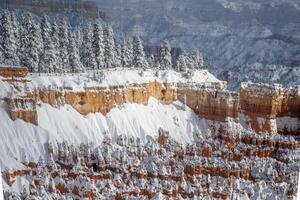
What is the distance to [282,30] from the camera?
15.2 ft

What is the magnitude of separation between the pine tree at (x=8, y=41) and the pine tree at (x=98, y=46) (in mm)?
901

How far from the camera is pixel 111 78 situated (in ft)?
17.7

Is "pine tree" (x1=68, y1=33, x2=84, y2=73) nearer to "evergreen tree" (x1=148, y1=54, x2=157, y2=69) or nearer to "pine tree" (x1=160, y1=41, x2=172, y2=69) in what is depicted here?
"evergreen tree" (x1=148, y1=54, x2=157, y2=69)

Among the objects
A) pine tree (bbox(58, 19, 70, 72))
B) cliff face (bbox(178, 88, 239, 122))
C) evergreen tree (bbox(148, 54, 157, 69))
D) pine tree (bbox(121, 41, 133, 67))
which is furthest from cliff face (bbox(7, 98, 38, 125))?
cliff face (bbox(178, 88, 239, 122))

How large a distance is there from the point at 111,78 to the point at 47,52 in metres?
0.83

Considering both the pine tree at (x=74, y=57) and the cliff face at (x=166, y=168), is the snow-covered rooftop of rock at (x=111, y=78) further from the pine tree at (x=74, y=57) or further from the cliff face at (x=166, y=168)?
the cliff face at (x=166, y=168)

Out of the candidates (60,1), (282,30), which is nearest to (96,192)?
(60,1)

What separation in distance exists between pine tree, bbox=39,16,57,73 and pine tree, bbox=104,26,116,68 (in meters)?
0.63

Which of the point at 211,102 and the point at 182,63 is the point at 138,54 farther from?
the point at 211,102

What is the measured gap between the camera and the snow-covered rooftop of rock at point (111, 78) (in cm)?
526

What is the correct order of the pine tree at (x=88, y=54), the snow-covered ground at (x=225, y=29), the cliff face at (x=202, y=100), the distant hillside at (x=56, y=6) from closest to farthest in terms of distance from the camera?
the snow-covered ground at (x=225, y=29) < the distant hillside at (x=56, y=6) < the cliff face at (x=202, y=100) < the pine tree at (x=88, y=54)

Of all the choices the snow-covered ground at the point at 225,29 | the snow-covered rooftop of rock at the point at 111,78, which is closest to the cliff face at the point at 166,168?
the snow-covered rooftop of rock at the point at 111,78

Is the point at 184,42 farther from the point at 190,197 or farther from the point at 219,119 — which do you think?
the point at 190,197

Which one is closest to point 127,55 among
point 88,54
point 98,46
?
point 98,46
